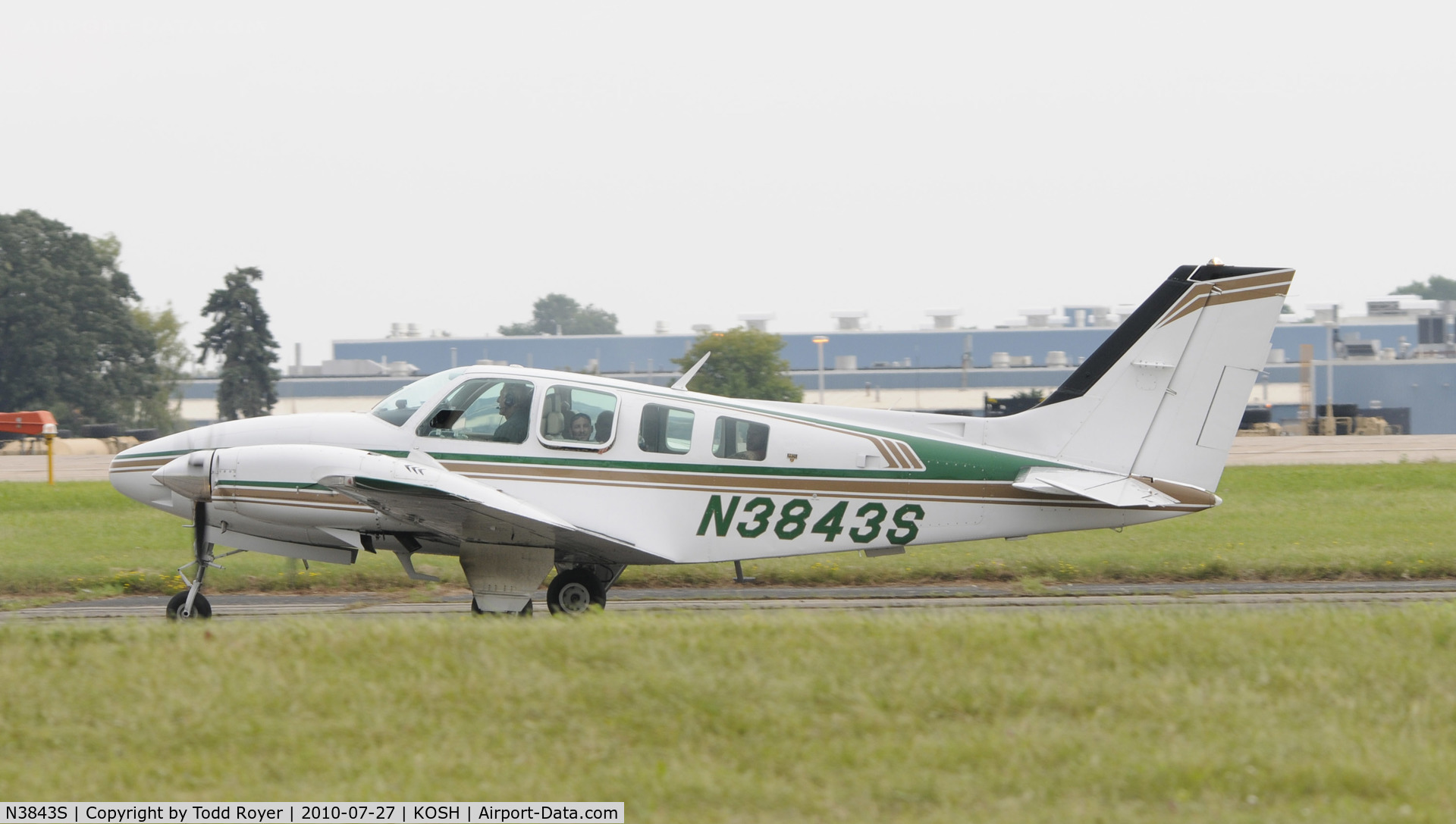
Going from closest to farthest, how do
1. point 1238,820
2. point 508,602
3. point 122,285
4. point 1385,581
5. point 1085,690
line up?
1. point 1238,820
2. point 1085,690
3. point 508,602
4. point 1385,581
5. point 122,285

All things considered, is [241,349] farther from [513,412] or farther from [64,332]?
[513,412]

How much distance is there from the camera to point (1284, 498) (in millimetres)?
21734

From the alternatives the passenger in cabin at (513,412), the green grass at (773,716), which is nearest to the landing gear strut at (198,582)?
the green grass at (773,716)

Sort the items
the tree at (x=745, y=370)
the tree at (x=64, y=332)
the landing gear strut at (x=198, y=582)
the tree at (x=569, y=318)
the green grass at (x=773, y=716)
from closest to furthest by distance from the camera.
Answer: the green grass at (x=773, y=716), the landing gear strut at (x=198, y=582), the tree at (x=745, y=370), the tree at (x=64, y=332), the tree at (x=569, y=318)

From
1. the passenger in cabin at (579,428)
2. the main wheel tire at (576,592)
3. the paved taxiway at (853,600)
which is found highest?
the passenger in cabin at (579,428)

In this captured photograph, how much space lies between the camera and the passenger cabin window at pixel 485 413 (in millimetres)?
10875

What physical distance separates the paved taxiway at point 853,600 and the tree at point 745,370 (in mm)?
34178

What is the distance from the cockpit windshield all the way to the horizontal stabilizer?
17.3 feet

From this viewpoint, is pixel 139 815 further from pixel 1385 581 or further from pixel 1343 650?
pixel 1385 581

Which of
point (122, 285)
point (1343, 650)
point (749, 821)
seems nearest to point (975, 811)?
point (749, 821)

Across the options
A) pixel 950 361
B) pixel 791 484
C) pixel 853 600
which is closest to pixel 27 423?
pixel 853 600

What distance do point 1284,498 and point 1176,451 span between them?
12.0 m

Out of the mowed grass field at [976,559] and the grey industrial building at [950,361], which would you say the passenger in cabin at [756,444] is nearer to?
the mowed grass field at [976,559]

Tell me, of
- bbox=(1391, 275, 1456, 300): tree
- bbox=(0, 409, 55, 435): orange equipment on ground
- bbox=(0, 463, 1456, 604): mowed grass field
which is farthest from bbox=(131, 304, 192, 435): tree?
bbox=(1391, 275, 1456, 300): tree
